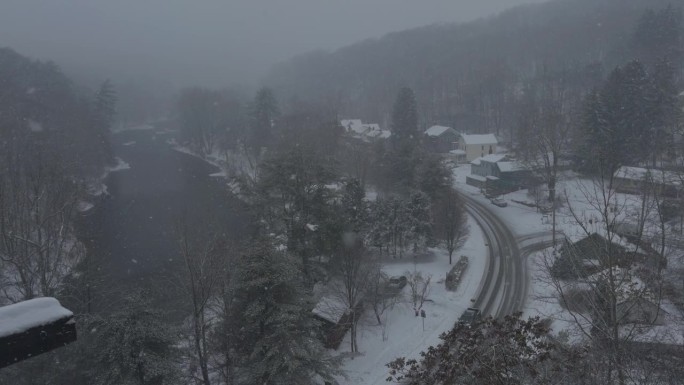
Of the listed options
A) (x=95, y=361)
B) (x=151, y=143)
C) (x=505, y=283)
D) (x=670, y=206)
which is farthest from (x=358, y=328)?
(x=151, y=143)

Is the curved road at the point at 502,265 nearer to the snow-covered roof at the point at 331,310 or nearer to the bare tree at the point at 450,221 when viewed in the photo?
the bare tree at the point at 450,221

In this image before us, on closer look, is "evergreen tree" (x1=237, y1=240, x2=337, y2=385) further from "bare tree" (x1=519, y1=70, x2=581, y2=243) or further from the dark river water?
"bare tree" (x1=519, y1=70, x2=581, y2=243)

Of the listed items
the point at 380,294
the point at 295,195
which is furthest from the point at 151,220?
the point at 380,294

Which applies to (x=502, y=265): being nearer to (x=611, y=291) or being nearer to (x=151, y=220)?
(x=611, y=291)

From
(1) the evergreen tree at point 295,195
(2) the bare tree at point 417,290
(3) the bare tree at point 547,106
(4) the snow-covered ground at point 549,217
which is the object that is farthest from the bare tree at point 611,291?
(3) the bare tree at point 547,106

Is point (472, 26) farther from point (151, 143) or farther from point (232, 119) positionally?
point (151, 143)

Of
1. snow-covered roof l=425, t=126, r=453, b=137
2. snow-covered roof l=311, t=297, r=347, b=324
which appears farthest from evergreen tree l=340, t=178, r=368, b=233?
snow-covered roof l=425, t=126, r=453, b=137
